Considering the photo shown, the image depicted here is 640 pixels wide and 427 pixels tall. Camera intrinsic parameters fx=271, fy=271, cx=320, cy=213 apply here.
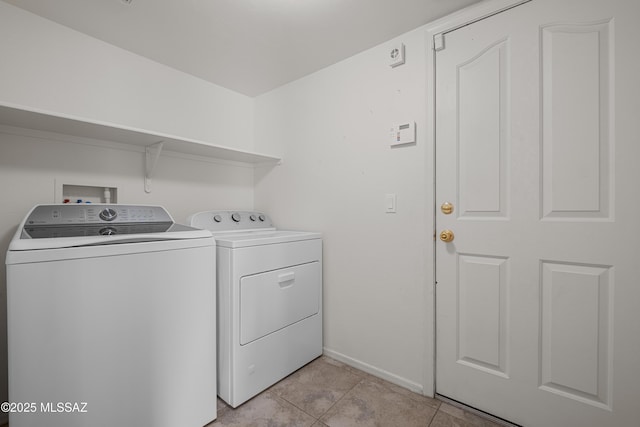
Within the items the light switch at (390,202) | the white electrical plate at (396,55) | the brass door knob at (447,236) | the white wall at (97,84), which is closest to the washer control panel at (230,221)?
the white wall at (97,84)

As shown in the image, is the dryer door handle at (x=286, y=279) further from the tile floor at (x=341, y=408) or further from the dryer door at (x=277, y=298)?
the tile floor at (x=341, y=408)

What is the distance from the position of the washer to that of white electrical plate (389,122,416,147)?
1.19m

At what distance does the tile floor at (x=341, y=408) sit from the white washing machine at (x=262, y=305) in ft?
0.27

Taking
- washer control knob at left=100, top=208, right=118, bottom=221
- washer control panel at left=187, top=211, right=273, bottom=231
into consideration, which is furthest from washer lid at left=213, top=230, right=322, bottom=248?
washer control knob at left=100, top=208, right=118, bottom=221

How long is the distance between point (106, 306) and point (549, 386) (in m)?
1.91

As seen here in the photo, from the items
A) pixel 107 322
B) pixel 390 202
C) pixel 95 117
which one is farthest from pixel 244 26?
pixel 107 322

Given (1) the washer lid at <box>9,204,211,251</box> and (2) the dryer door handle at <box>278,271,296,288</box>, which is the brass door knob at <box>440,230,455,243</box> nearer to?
(2) the dryer door handle at <box>278,271,296,288</box>

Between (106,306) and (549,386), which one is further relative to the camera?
(549,386)

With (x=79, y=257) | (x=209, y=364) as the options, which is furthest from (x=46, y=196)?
(x=209, y=364)

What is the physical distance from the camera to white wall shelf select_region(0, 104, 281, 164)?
125 cm

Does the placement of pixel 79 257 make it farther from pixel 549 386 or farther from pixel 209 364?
pixel 549 386

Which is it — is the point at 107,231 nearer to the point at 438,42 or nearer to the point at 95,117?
the point at 95,117

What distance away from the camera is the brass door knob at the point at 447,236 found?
1.46 m

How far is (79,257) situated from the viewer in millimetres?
975
